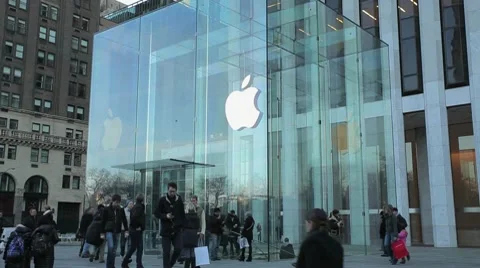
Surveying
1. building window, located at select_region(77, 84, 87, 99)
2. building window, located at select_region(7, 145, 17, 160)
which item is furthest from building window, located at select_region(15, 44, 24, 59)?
building window, located at select_region(7, 145, 17, 160)

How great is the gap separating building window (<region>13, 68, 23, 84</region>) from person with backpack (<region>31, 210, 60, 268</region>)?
57743 mm

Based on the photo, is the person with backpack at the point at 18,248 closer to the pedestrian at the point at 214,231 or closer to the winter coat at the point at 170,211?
the winter coat at the point at 170,211

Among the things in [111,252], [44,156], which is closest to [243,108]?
[111,252]

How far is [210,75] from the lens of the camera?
18.9 metres

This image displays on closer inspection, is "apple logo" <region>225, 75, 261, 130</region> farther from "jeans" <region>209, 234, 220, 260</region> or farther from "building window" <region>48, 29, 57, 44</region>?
"building window" <region>48, 29, 57, 44</region>

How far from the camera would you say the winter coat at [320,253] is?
379 cm

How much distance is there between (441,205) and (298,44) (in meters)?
14.5

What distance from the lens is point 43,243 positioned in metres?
9.19

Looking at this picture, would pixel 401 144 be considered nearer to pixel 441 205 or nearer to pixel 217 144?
pixel 441 205

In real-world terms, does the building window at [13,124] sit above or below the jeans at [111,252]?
above

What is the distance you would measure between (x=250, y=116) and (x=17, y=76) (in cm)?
5248

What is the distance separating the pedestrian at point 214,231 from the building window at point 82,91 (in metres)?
57.2

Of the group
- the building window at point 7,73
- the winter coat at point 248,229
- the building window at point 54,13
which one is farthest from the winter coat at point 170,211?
the building window at point 54,13

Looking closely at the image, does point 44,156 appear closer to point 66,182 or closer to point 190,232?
point 66,182
